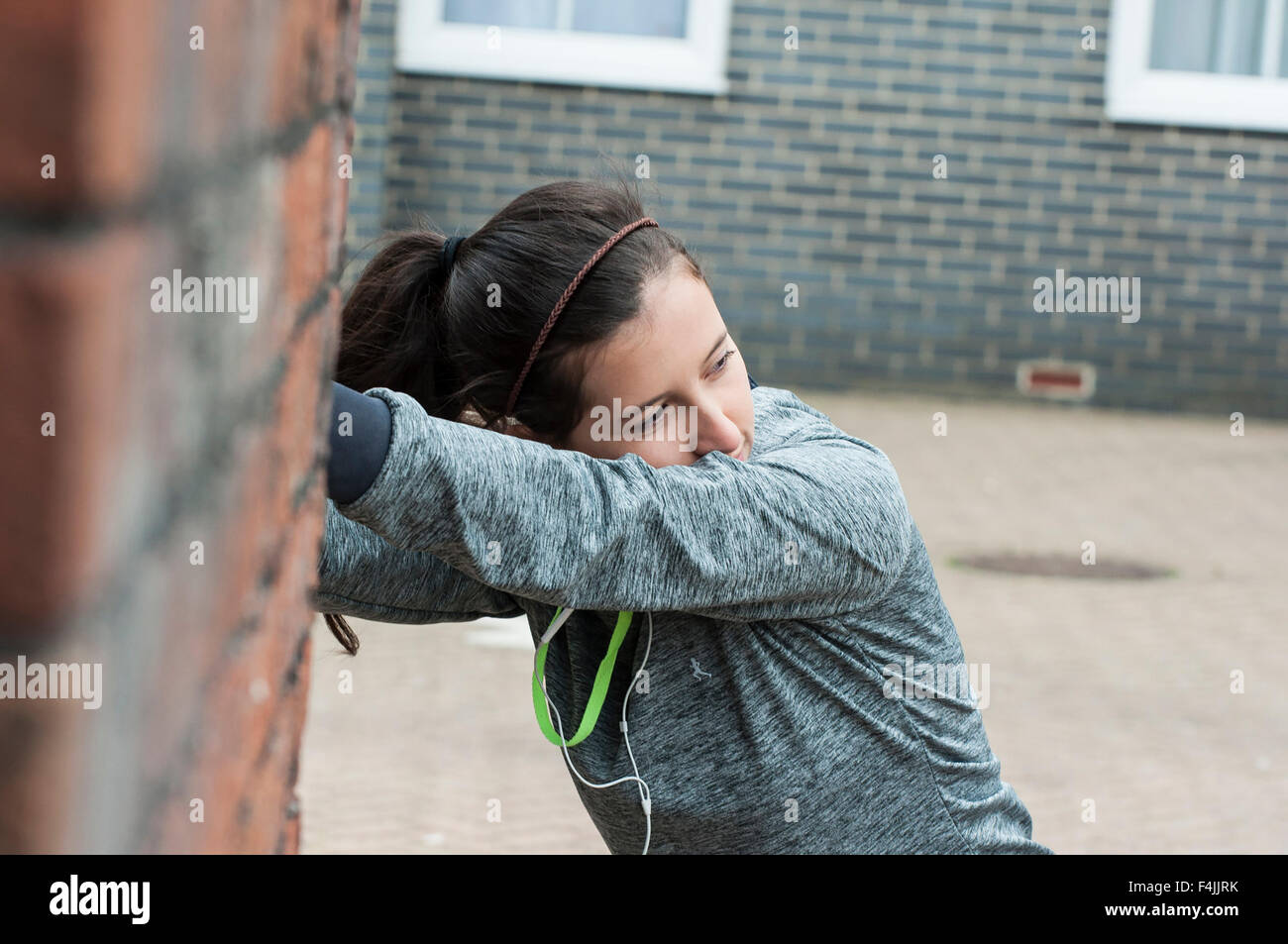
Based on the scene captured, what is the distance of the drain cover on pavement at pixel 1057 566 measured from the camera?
6.85 m

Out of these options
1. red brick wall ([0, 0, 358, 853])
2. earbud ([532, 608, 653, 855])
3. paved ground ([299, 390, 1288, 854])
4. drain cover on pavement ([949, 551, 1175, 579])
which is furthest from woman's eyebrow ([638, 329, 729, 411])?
drain cover on pavement ([949, 551, 1175, 579])

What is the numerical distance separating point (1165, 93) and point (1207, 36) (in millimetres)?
506

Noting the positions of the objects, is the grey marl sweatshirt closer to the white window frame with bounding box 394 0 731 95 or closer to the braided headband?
the braided headband

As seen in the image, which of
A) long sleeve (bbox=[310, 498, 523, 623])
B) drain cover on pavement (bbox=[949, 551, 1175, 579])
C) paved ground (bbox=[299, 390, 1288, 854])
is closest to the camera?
long sleeve (bbox=[310, 498, 523, 623])

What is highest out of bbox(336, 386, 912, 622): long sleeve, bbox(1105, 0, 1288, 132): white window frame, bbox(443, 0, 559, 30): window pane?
bbox(443, 0, 559, 30): window pane

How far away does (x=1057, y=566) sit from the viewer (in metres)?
6.96

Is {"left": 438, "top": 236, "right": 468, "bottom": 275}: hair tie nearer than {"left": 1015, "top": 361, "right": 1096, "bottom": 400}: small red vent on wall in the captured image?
Yes

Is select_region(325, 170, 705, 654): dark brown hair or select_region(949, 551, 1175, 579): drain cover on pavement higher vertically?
select_region(325, 170, 705, 654): dark brown hair

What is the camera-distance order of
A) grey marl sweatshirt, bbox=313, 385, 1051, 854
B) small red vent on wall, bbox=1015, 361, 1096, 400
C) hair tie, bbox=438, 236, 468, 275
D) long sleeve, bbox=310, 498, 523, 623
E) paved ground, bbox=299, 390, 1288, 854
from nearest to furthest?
grey marl sweatshirt, bbox=313, 385, 1051, 854
long sleeve, bbox=310, 498, 523, 623
hair tie, bbox=438, 236, 468, 275
paved ground, bbox=299, 390, 1288, 854
small red vent on wall, bbox=1015, 361, 1096, 400

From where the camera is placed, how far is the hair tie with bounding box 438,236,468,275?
2.02 m

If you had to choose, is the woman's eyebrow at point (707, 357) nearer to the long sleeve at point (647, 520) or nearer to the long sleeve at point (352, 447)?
the long sleeve at point (647, 520)

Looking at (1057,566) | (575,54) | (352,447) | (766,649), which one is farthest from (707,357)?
(575,54)

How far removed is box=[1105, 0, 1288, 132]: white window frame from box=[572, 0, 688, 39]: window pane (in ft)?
8.81
